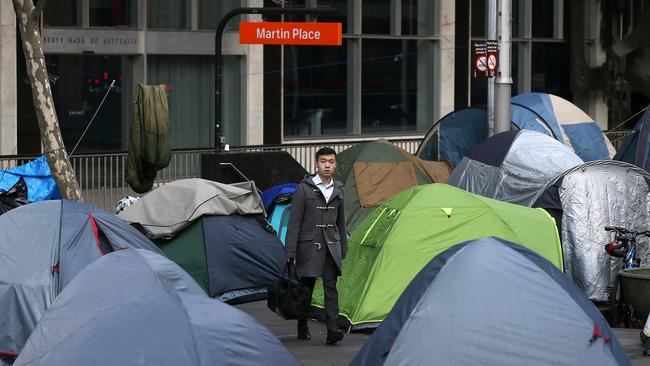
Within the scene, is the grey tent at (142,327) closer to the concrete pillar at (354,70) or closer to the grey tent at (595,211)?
the grey tent at (595,211)

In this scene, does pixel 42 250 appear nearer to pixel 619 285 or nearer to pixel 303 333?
pixel 303 333

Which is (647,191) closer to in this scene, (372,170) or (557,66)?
(372,170)

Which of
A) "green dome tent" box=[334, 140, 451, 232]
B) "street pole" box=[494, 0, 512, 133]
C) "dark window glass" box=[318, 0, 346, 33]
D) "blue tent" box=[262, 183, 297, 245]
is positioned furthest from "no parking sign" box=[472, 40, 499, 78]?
"dark window glass" box=[318, 0, 346, 33]

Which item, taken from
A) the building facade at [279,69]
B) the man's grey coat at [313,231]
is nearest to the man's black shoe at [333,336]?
the man's grey coat at [313,231]

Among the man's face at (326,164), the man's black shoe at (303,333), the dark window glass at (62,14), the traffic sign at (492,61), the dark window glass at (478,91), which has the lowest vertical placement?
the man's black shoe at (303,333)

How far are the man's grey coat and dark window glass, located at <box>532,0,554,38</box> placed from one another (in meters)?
20.5

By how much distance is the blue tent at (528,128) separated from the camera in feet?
72.3

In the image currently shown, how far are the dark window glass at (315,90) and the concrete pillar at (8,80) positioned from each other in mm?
6424

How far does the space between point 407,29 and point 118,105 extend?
7983 millimetres

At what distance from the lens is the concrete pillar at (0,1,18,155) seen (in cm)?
2189

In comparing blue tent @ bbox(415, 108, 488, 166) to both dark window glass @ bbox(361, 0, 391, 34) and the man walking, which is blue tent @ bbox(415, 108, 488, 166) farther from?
the man walking

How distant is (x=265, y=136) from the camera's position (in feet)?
85.8

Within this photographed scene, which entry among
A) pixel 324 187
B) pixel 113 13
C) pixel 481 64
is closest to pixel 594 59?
pixel 481 64

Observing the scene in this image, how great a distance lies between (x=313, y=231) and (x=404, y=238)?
1.43 meters
